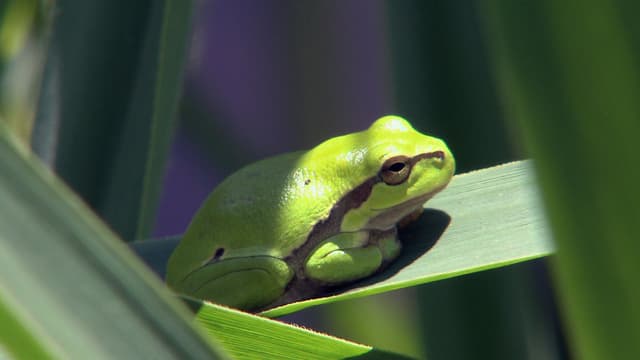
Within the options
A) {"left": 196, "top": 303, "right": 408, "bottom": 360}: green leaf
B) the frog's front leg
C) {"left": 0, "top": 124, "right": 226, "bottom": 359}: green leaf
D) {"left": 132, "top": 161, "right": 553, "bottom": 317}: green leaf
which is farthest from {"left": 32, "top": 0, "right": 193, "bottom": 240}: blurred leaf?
{"left": 0, "top": 124, "right": 226, "bottom": 359}: green leaf

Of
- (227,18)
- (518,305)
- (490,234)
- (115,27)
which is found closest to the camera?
(490,234)

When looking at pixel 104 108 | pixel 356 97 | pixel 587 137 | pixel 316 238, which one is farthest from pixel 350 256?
pixel 356 97

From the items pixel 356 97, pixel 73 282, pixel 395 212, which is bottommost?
pixel 356 97

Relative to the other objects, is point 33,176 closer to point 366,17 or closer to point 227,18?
point 366,17

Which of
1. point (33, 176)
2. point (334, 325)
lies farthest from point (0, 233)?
point (334, 325)

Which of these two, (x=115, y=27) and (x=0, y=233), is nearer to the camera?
(x=0, y=233)

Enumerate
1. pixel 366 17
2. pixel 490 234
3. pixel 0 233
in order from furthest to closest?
pixel 366 17 → pixel 490 234 → pixel 0 233

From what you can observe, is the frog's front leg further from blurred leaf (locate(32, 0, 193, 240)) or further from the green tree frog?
blurred leaf (locate(32, 0, 193, 240))

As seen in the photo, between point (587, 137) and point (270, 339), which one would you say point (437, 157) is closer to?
point (270, 339)
